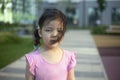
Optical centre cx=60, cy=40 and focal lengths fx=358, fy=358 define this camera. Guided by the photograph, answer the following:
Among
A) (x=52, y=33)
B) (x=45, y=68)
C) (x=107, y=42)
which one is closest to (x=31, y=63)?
(x=45, y=68)

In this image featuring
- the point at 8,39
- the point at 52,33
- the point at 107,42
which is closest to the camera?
the point at 52,33

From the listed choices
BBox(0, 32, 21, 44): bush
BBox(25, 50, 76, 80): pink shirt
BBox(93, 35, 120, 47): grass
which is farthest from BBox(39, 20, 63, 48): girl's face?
BBox(0, 32, 21, 44): bush

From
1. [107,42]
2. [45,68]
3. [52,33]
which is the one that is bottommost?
[107,42]

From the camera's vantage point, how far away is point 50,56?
8.88ft

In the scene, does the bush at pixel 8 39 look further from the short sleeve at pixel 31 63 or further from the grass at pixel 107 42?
the short sleeve at pixel 31 63

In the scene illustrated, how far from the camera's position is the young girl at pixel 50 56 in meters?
2.64

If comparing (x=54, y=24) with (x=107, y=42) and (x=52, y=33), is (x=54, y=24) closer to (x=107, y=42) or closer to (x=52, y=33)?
(x=52, y=33)

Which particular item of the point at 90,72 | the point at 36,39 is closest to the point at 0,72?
the point at 90,72

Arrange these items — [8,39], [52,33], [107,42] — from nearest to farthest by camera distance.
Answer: [52,33] → [8,39] → [107,42]

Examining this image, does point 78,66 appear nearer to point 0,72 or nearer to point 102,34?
point 0,72

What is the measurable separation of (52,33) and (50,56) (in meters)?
0.19

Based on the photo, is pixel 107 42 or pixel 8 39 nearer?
pixel 8 39

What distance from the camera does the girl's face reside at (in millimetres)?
2629

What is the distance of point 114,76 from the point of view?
9.51 m
